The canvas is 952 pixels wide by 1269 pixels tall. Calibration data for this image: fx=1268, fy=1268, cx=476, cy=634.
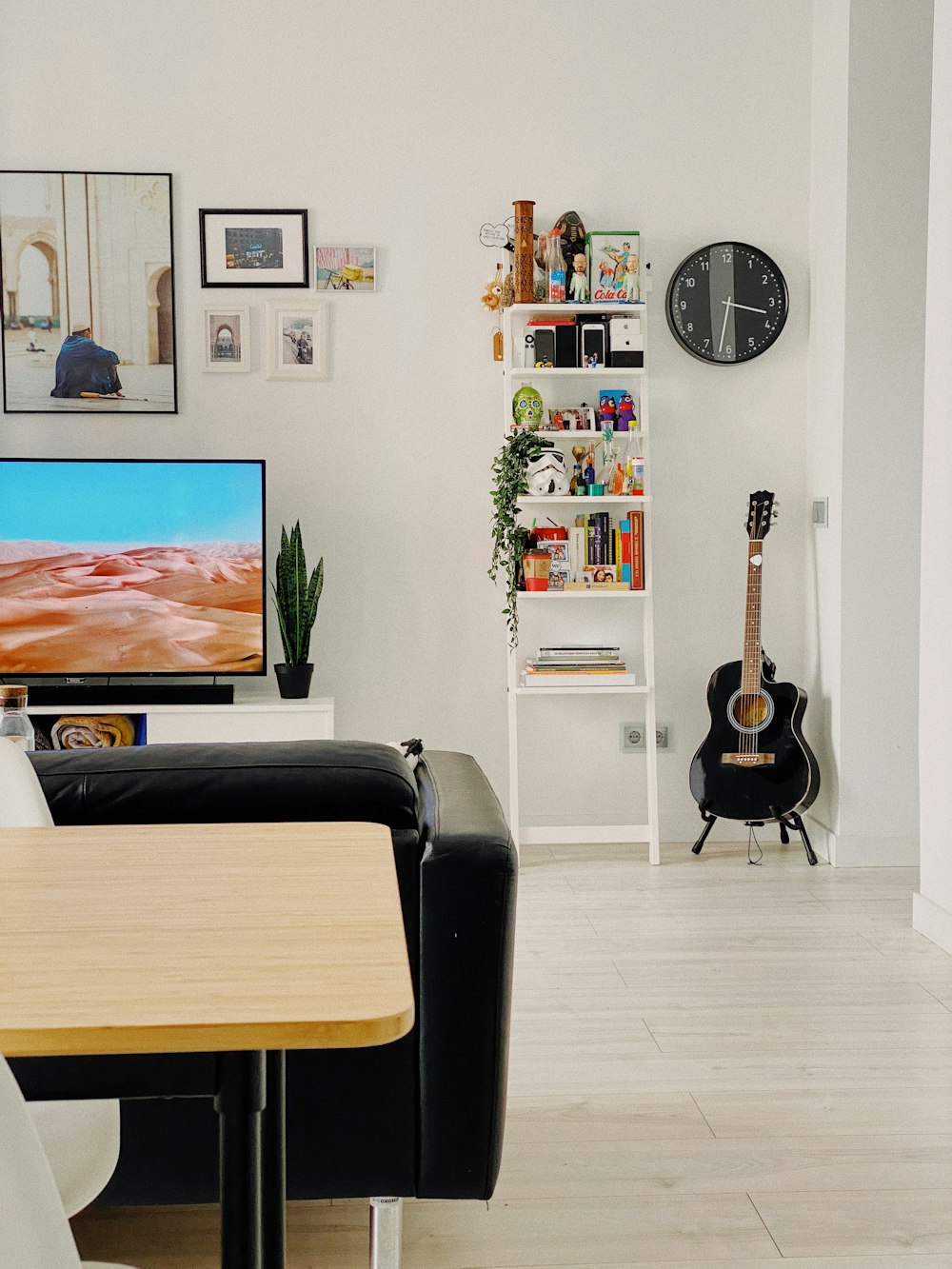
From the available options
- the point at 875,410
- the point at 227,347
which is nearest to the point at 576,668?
the point at 875,410

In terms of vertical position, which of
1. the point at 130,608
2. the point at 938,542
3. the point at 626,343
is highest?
the point at 626,343

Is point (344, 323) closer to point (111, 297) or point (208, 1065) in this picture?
point (111, 297)

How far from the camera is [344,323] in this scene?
437 cm

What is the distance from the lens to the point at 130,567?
4102 millimetres

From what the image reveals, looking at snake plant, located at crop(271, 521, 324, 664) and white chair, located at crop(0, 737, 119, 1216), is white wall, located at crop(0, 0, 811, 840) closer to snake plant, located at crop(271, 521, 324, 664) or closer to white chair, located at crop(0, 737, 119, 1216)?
snake plant, located at crop(271, 521, 324, 664)

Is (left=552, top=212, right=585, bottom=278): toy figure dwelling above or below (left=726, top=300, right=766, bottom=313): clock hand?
above

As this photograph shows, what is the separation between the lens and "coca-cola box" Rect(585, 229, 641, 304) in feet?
13.9

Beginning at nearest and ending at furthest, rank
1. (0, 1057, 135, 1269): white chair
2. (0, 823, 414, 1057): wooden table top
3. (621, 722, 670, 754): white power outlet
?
1. (0, 1057, 135, 1269): white chair
2. (0, 823, 414, 1057): wooden table top
3. (621, 722, 670, 754): white power outlet

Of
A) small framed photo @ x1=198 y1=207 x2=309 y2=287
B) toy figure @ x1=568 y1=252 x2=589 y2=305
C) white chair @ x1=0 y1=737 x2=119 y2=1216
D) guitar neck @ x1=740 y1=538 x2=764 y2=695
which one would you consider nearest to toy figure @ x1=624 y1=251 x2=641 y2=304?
toy figure @ x1=568 y1=252 x2=589 y2=305

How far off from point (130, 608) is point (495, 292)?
5.26ft

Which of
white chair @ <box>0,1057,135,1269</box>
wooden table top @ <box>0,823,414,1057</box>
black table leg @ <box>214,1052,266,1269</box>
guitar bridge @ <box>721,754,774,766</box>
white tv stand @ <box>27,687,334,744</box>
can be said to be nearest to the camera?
white chair @ <box>0,1057,135,1269</box>

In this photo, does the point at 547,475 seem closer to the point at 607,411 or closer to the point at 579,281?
the point at 607,411

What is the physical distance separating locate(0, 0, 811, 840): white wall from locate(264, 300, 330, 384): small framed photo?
0.05 meters

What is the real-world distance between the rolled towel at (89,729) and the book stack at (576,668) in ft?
4.36
